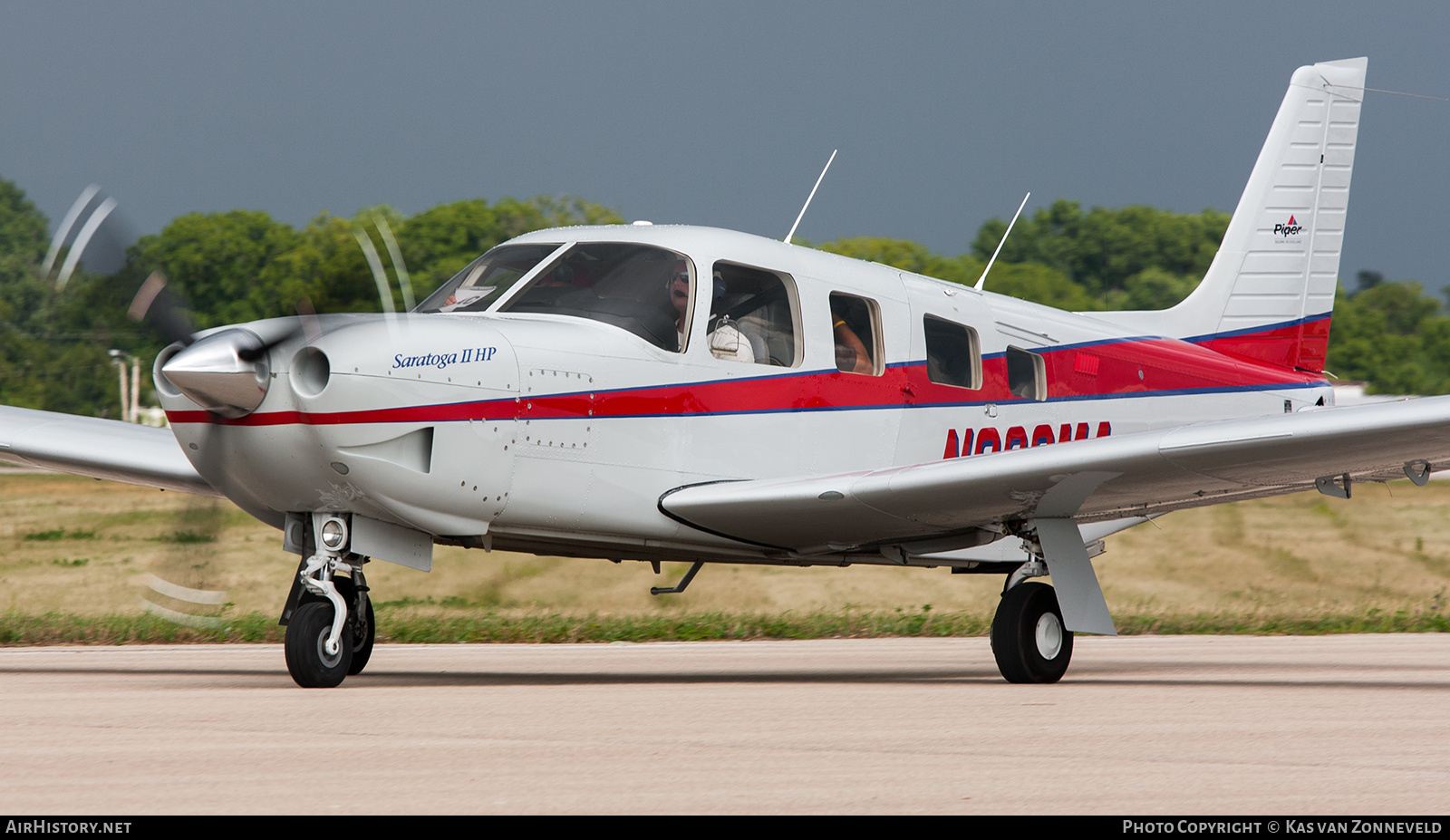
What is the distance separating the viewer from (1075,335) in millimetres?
11234

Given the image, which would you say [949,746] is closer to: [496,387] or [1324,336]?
[496,387]

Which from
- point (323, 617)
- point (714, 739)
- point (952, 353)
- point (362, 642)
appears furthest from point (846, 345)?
point (714, 739)

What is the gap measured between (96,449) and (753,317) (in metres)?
4.71

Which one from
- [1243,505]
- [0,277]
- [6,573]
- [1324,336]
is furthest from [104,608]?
[0,277]

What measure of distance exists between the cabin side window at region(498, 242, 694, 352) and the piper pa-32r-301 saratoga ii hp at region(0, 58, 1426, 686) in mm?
14

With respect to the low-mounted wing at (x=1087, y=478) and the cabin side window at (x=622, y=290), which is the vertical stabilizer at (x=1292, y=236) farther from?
the cabin side window at (x=622, y=290)

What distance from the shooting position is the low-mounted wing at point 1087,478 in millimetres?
8180

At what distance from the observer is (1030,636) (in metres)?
9.33

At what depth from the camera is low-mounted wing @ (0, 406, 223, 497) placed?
1038 centimetres

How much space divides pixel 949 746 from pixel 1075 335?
602cm

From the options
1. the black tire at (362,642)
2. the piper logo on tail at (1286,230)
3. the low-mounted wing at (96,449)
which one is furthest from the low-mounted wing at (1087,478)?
the piper logo on tail at (1286,230)

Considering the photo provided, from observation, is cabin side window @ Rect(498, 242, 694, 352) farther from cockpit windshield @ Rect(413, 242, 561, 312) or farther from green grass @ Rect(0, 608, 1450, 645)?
green grass @ Rect(0, 608, 1450, 645)

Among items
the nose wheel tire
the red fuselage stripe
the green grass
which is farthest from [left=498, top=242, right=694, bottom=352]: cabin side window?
the green grass

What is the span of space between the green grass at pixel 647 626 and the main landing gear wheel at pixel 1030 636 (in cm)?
483
